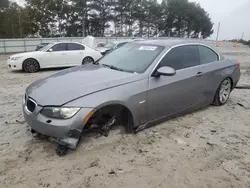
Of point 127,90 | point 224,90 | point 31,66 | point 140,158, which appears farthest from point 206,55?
point 31,66

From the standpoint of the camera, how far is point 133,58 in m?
3.75

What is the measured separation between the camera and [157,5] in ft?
150

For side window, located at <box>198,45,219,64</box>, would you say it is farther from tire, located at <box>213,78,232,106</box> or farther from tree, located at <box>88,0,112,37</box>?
tree, located at <box>88,0,112,37</box>

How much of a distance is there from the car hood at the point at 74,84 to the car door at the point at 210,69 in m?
1.68

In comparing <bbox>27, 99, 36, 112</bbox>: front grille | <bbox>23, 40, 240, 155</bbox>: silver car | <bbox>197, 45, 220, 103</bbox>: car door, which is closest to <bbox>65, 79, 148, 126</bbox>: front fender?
<bbox>23, 40, 240, 155</bbox>: silver car

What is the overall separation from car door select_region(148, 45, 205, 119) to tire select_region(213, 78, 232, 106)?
29.3 inches

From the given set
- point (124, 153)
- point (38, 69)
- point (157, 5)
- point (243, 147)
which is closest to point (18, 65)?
point (38, 69)

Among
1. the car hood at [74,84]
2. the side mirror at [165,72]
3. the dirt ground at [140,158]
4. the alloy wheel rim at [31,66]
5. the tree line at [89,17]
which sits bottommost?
the dirt ground at [140,158]

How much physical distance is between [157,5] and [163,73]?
153 ft

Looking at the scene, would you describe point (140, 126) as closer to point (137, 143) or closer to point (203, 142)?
point (137, 143)

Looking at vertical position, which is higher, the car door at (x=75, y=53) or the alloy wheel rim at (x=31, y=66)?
the car door at (x=75, y=53)

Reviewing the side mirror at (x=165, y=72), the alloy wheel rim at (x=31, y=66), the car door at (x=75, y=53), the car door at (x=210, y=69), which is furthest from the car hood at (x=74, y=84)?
the car door at (x=75, y=53)

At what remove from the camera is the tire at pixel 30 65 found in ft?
30.1

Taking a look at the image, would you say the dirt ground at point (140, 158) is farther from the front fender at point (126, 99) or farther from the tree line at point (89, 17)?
the tree line at point (89, 17)
